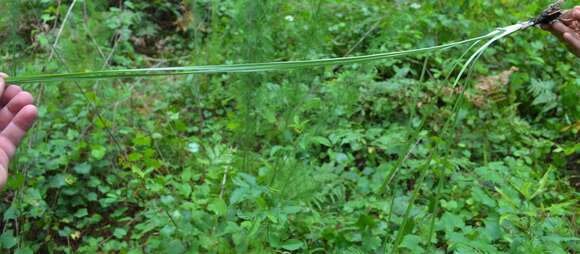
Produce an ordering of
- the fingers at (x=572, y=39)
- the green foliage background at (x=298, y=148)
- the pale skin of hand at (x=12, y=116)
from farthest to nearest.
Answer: the green foliage background at (x=298, y=148), the fingers at (x=572, y=39), the pale skin of hand at (x=12, y=116)

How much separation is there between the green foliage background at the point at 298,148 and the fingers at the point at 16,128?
452mm

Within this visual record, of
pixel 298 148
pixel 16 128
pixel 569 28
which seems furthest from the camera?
pixel 298 148

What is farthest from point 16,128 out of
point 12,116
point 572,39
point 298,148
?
point 572,39

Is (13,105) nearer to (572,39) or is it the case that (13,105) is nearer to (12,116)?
(12,116)

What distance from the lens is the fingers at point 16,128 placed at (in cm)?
124

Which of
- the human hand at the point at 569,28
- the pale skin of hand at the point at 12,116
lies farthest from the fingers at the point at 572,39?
the pale skin of hand at the point at 12,116

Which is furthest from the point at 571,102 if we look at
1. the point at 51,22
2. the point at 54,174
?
the point at 51,22

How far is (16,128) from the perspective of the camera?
1.26 m

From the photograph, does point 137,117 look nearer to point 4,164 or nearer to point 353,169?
point 353,169

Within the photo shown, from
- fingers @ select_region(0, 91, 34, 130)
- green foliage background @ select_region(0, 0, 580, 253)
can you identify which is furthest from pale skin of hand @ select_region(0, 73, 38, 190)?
green foliage background @ select_region(0, 0, 580, 253)

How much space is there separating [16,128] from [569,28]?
1381 millimetres

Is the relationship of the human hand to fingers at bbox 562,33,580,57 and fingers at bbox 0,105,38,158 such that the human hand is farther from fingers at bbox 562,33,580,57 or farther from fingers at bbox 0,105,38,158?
fingers at bbox 0,105,38,158

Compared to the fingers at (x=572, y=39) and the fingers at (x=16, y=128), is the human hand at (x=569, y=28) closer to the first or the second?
the fingers at (x=572, y=39)

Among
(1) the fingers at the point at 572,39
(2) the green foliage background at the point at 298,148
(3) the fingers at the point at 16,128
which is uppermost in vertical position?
(1) the fingers at the point at 572,39
